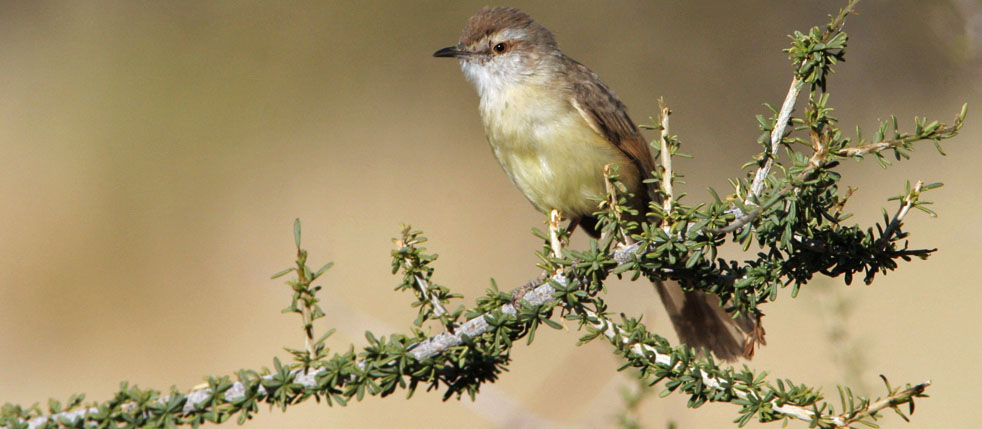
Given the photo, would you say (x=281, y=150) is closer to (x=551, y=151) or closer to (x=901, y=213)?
(x=551, y=151)

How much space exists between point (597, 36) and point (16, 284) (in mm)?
5449

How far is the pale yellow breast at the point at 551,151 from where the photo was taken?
11.6ft

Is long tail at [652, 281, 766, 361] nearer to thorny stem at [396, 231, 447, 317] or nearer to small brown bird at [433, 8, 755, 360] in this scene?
small brown bird at [433, 8, 755, 360]

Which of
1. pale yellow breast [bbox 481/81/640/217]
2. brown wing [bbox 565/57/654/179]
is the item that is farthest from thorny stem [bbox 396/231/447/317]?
brown wing [bbox 565/57/654/179]

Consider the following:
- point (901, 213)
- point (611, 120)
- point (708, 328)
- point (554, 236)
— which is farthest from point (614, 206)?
point (611, 120)

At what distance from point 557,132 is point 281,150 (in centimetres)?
503

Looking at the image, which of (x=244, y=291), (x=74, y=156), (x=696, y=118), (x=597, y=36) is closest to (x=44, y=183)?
(x=74, y=156)

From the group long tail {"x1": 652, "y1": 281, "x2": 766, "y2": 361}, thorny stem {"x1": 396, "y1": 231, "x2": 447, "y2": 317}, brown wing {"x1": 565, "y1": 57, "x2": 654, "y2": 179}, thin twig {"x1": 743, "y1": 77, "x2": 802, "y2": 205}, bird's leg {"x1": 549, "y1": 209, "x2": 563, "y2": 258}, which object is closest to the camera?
thin twig {"x1": 743, "y1": 77, "x2": 802, "y2": 205}

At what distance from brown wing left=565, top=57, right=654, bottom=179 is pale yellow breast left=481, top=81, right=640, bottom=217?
3 cm

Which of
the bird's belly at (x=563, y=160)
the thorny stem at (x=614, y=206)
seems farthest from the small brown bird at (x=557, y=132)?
the thorny stem at (x=614, y=206)

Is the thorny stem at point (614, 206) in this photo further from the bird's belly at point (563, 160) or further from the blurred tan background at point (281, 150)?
the blurred tan background at point (281, 150)

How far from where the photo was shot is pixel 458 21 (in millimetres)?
7973

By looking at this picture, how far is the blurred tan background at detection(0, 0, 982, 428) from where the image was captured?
22.1 ft

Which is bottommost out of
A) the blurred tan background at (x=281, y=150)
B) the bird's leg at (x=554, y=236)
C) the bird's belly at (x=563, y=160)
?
the bird's leg at (x=554, y=236)
